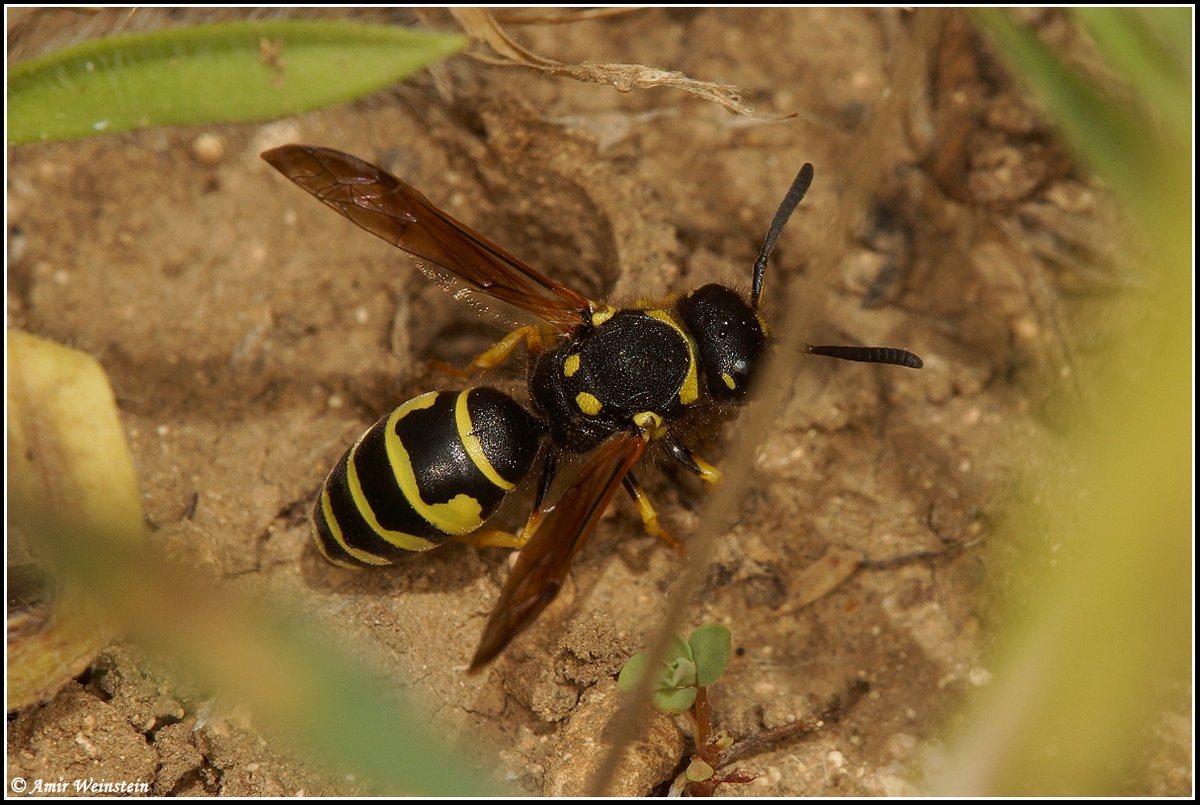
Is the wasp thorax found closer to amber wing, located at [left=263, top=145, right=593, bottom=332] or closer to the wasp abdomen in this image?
amber wing, located at [left=263, top=145, right=593, bottom=332]

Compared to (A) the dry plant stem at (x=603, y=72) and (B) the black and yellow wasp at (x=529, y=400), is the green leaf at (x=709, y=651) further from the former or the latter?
(A) the dry plant stem at (x=603, y=72)

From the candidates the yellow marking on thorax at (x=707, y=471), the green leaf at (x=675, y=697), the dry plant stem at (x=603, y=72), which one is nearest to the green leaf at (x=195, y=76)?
the dry plant stem at (x=603, y=72)

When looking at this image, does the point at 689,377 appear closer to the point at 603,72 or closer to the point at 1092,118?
the point at 603,72

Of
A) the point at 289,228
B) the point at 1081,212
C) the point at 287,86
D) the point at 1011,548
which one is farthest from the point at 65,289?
the point at 1081,212

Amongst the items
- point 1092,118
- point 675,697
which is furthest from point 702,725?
point 1092,118

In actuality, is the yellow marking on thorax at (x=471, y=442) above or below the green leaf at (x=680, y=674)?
above

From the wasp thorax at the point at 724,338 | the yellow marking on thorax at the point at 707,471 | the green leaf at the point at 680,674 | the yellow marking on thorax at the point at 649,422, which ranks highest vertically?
the wasp thorax at the point at 724,338

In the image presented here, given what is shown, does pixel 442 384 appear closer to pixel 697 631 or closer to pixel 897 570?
pixel 697 631

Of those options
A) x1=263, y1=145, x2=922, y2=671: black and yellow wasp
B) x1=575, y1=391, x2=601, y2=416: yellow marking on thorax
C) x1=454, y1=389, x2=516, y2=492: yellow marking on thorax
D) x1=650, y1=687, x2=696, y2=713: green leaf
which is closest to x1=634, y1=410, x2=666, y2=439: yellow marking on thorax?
x1=263, y1=145, x2=922, y2=671: black and yellow wasp
